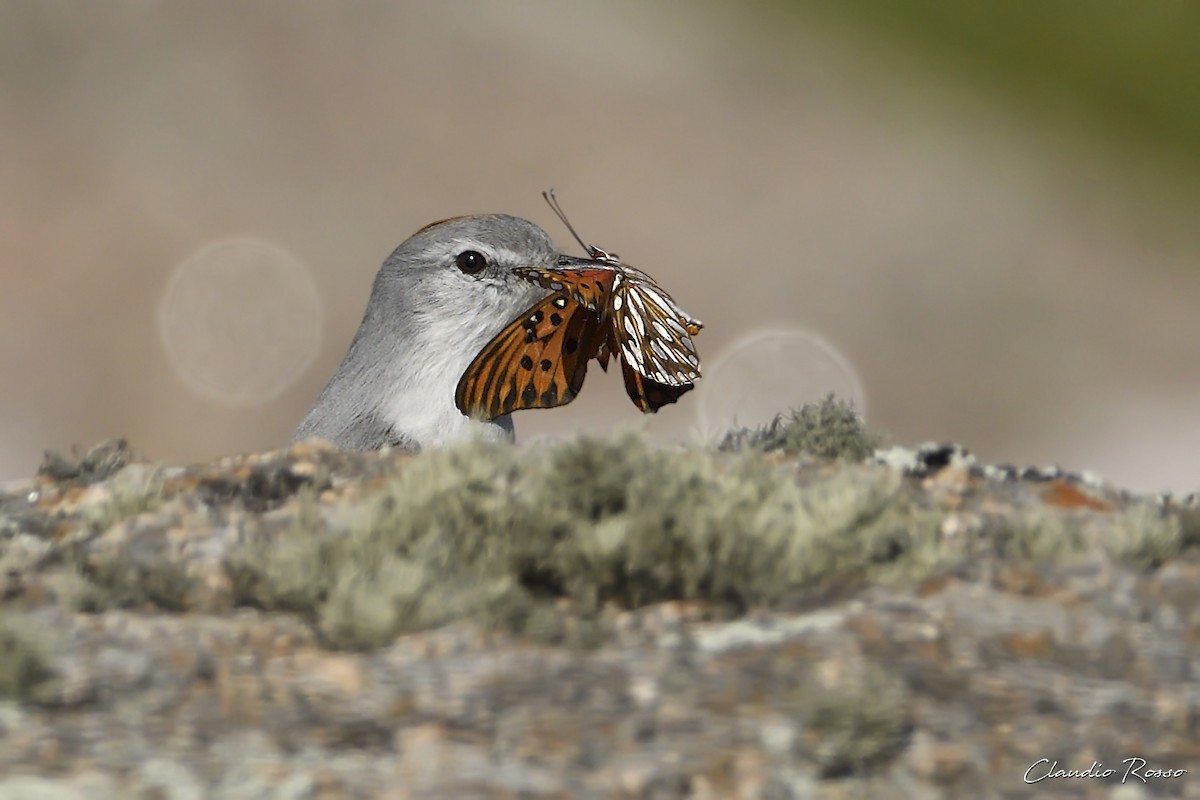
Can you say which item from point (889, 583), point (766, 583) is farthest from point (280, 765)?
point (889, 583)

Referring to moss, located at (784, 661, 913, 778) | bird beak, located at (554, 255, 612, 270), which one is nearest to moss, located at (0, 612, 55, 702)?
moss, located at (784, 661, 913, 778)

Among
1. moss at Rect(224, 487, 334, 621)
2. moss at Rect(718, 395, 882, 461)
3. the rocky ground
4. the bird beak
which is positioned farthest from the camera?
the bird beak

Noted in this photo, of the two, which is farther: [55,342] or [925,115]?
[925,115]

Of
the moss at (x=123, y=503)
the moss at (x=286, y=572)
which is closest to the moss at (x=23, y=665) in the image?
the moss at (x=286, y=572)

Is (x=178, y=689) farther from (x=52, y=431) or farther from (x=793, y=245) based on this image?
(x=793, y=245)

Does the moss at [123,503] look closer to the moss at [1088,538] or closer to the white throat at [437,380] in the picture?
the white throat at [437,380]

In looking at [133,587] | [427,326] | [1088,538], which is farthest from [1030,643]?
[427,326]

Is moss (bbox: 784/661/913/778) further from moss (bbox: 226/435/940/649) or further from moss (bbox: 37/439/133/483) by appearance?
moss (bbox: 37/439/133/483)
